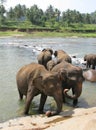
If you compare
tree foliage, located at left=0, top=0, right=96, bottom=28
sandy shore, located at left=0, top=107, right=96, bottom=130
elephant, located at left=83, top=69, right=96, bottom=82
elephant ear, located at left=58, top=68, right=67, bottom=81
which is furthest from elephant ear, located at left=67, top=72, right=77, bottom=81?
tree foliage, located at left=0, top=0, right=96, bottom=28

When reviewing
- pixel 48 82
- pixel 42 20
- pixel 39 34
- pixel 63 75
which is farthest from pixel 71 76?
pixel 42 20

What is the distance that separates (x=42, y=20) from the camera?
103 m

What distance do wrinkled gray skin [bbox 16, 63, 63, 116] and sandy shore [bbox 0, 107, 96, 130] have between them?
0.39 meters

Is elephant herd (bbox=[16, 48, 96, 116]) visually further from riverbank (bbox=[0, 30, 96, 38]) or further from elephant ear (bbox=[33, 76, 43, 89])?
riverbank (bbox=[0, 30, 96, 38])

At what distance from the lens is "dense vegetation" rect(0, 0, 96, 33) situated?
88.8 meters

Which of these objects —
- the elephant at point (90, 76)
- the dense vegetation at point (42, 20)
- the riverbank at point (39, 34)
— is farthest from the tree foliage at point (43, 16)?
the elephant at point (90, 76)

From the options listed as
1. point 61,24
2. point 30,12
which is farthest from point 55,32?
point 30,12

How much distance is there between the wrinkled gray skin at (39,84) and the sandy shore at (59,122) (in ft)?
1.29

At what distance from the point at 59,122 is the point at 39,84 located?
165cm

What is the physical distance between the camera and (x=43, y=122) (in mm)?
9086

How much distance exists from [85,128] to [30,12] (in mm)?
101283

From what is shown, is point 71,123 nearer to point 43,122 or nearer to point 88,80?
point 43,122

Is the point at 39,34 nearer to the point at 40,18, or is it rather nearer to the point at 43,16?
the point at 40,18

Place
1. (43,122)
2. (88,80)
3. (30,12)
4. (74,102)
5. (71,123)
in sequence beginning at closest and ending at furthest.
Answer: (71,123) → (43,122) → (74,102) → (88,80) → (30,12)
